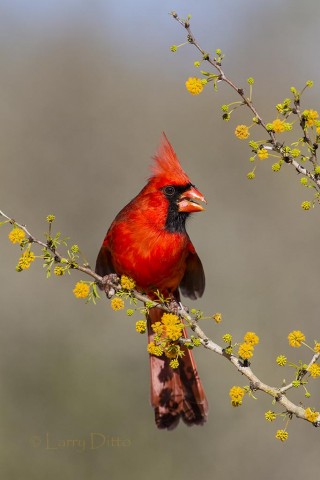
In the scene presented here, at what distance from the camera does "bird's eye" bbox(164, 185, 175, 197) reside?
3.43 metres

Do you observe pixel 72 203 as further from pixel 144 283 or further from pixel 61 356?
pixel 144 283

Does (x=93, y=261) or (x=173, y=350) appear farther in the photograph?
(x=93, y=261)

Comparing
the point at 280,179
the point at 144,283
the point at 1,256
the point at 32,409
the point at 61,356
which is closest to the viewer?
the point at 144,283

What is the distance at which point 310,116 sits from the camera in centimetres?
216

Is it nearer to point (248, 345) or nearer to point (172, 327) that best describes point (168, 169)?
point (172, 327)

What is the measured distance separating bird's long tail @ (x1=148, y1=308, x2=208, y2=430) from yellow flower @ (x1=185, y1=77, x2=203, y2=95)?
167 cm

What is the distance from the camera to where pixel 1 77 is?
834 cm

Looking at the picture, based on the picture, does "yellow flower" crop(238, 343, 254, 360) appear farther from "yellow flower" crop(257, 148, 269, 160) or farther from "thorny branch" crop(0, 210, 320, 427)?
"yellow flower" crop(257, 148, 269, 160)

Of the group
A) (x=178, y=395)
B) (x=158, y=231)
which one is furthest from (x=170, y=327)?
(x=178, y=395)

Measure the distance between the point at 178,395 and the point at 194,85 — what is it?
1.95 meters

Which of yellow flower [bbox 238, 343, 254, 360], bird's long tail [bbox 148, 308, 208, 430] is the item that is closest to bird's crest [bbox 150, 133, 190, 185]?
bird's long tail [bbox 148, 308, 208, 430]

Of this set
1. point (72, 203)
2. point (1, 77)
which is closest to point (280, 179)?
point (72, 203)

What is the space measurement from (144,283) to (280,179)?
4.11 meters

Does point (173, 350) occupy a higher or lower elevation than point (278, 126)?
lower
